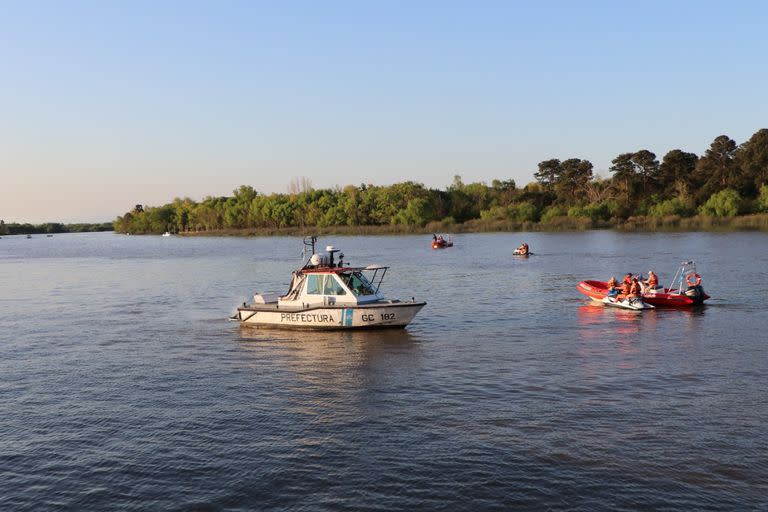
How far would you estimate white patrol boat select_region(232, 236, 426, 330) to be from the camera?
30609mm

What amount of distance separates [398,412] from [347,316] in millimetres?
11800

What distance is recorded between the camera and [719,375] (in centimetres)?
2222

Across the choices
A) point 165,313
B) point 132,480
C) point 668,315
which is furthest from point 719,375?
point 165,313

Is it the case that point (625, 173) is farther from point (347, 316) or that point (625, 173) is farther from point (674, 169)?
point (347, 316)

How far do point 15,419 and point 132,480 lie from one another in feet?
22.2

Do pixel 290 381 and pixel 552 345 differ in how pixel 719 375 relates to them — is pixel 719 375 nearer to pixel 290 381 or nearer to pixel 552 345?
pixel 552 345

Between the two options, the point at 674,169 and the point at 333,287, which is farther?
the point at 674,169

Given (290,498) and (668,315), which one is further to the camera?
(668,315)

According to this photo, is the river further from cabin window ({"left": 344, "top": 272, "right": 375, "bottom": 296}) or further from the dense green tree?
the dense green tree

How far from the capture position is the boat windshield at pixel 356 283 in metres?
31.5

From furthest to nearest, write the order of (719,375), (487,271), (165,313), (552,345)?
(487,271) < (165,313) < (552,345) < (719,375)

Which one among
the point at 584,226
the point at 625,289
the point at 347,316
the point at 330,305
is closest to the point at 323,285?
the point at 330,305

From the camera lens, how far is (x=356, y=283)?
31.6 meters

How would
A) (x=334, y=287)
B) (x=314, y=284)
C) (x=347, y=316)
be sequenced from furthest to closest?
(x=314, y=284), (x=334, y=287), (x=347, y=316)
